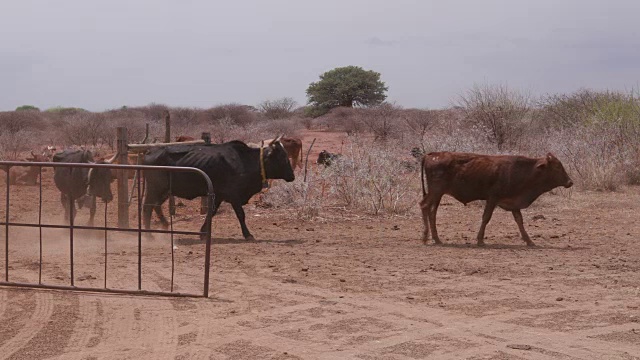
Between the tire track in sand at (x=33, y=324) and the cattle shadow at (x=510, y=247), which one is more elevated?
the cattle shadow at (x=510, y=247)

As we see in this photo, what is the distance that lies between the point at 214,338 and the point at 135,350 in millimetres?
689

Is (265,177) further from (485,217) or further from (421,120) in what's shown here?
(421,120)

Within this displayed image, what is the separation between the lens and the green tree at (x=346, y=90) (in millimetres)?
61844

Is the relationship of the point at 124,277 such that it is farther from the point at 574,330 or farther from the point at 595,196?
the point at 595,196

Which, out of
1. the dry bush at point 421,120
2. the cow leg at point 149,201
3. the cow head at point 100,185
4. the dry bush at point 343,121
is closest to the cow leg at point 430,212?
the cow leg at point 149,201

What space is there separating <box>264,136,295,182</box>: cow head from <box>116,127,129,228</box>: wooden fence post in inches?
93.5

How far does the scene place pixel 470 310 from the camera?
26.6ft

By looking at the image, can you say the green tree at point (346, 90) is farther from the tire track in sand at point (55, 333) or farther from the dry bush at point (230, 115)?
the tire track in sand at point (55, 333)

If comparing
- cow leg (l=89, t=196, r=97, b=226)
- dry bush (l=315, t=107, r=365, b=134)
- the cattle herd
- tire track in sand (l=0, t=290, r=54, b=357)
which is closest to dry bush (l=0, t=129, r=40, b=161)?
the cattle herd

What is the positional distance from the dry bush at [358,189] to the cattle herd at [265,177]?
218 centimetres

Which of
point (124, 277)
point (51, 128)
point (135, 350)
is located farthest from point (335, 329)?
point (51, 128)

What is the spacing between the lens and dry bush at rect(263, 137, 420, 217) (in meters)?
16.5

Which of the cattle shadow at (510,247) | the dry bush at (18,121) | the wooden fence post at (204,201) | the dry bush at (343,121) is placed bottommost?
the cattle shadow at (510,247)

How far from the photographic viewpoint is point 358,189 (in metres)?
16.8
